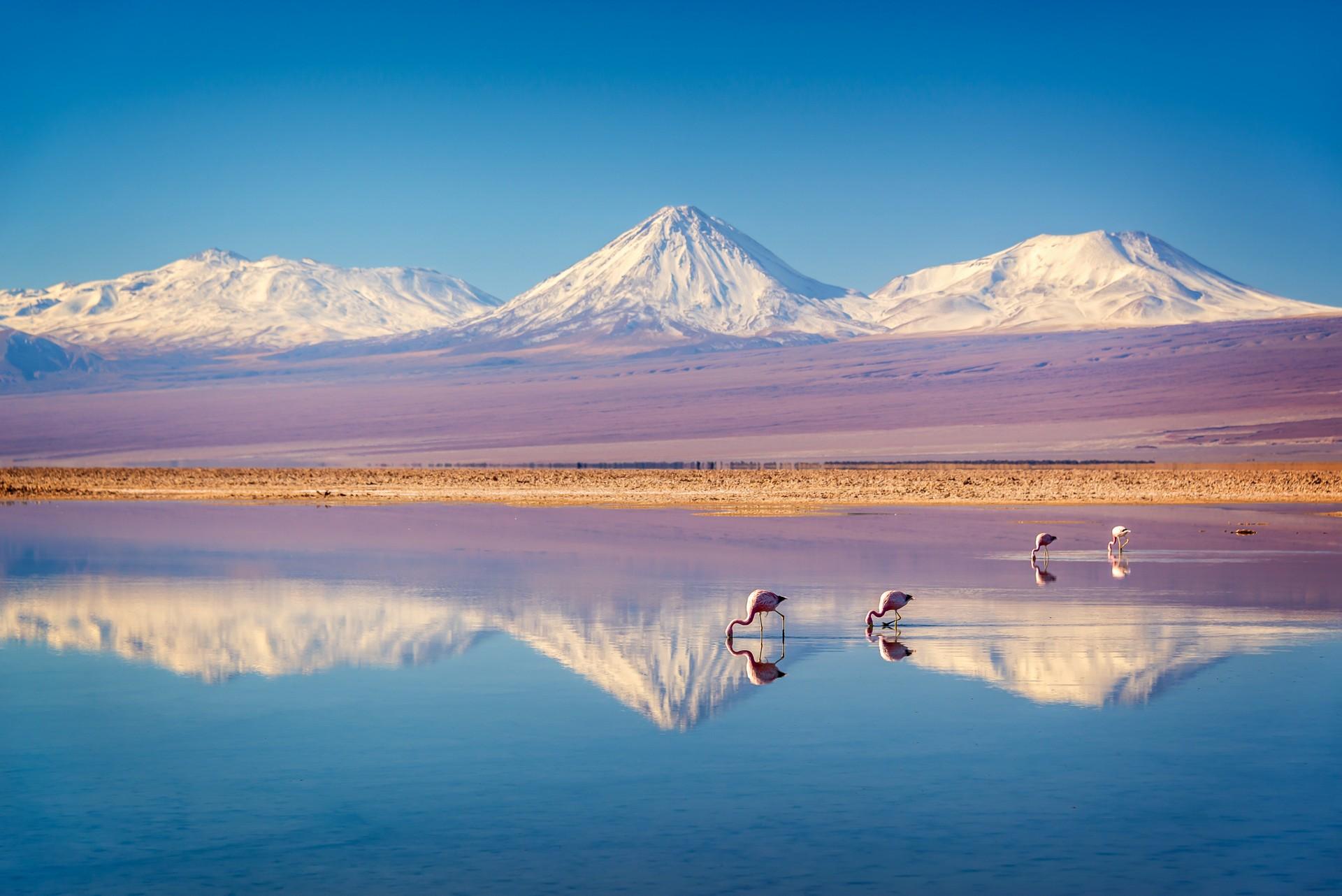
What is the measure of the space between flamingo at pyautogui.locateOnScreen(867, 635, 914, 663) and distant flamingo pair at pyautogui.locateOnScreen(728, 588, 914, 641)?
0.28 m

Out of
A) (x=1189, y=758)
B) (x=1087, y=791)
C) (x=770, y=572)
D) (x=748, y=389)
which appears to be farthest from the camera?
(x=748, y=389)

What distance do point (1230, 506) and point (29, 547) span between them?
29.1 meters

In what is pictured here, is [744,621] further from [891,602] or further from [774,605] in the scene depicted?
[891,602]

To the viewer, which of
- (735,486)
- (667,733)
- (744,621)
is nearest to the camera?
(667,733)

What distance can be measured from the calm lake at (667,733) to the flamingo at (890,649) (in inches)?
1.6

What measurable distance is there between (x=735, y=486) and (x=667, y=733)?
43.1 metres

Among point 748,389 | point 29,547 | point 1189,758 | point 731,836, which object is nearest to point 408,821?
point 731,836

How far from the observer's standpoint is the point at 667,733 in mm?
9969

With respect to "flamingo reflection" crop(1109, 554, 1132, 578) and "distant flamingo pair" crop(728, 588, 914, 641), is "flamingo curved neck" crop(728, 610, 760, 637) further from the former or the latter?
"flamingo reflection" crop(1109, 554, 1132, 578)

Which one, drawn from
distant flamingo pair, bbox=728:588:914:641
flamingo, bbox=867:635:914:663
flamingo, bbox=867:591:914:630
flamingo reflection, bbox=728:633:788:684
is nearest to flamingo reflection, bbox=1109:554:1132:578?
distant flamingo pair, bbox=728:588:914:641

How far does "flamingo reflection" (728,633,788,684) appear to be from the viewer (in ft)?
39.5

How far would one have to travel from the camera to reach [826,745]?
957 centimetres

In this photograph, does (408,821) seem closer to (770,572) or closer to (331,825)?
(331,825)

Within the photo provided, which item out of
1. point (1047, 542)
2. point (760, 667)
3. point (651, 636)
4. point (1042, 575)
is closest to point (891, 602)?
point (760, 667)
